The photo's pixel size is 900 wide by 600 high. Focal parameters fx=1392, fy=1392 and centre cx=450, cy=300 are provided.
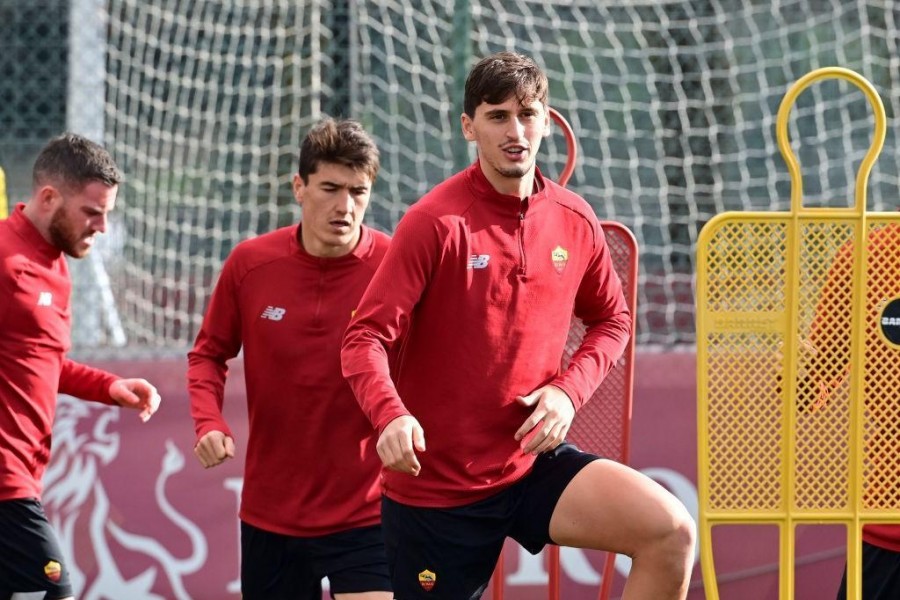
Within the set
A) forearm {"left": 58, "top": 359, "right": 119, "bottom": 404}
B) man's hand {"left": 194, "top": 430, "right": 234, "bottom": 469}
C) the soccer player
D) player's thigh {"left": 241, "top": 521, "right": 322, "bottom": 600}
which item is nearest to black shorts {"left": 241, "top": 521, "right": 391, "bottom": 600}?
player's thigh {"left": 241, "top": 521, "right": 322, "bottom": 600}

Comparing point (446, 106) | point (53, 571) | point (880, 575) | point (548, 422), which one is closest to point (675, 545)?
point (548, 422)

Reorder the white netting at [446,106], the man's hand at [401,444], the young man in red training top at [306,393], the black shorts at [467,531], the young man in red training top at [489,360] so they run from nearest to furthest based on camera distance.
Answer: the man's hand at [401,444] < the young man in red training top at [489,360] < the black shorts at [467,531] < the young man in red training top at [306,393] < the white netting at [446,106]

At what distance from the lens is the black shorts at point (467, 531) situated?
390 cm

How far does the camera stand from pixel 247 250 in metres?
4.77

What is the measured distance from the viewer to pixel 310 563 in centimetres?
462

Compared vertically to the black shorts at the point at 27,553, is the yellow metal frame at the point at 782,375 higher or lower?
higher

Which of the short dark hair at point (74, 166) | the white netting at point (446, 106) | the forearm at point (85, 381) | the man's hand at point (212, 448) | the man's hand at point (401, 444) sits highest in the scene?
A: the white netting at point (446, 106)

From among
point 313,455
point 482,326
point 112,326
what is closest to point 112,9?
point 112,326

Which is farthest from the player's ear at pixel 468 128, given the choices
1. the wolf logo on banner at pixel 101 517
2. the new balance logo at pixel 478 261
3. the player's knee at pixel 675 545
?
the wolf logo on banner at pixel 101 517

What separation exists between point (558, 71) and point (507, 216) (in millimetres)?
4210

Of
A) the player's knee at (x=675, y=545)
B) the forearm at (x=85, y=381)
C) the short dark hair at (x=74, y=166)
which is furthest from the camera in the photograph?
the forearm at (x=85, y=381)

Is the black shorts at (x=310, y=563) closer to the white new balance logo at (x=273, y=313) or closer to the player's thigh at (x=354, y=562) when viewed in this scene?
the player's thigh at (x=354, y=562)

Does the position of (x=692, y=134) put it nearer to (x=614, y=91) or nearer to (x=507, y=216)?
(x=614, y=91)

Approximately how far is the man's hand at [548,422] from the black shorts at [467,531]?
0.17m
